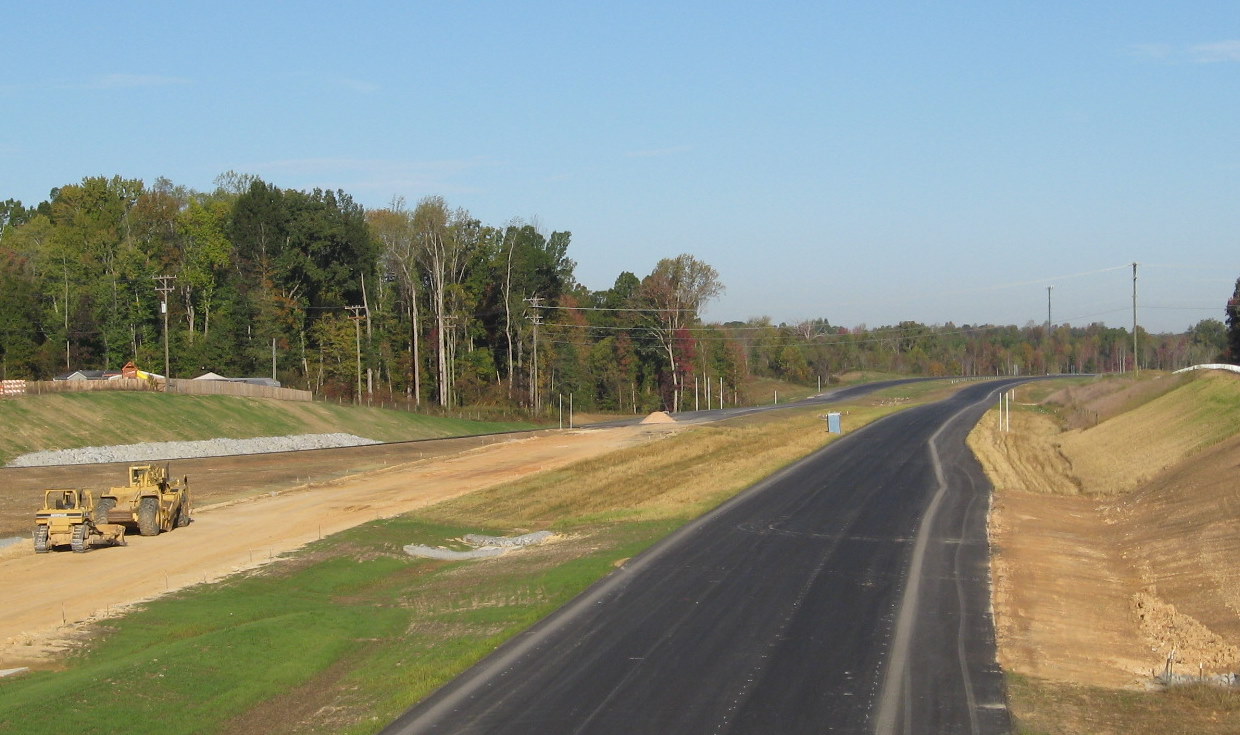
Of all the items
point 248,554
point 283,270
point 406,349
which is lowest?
point 248,554

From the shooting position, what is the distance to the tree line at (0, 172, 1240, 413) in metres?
118

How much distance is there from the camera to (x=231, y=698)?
19.5 meters

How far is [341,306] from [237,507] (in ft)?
278

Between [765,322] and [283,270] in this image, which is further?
[765,322]

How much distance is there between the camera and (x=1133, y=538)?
113 ft

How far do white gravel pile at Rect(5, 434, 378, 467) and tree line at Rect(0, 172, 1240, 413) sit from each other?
32.2 meters

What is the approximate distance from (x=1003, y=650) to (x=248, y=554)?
78.3 ft

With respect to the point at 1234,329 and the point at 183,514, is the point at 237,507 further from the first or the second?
the point at 1234,329

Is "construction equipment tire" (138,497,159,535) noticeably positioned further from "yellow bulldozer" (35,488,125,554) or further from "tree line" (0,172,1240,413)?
"tree line" (0,172,1240,413)

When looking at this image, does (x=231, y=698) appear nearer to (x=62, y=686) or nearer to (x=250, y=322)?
(x=62, y=686)

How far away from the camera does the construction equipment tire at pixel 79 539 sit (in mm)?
35406

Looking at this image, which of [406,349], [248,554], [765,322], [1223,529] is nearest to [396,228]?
[406,349]

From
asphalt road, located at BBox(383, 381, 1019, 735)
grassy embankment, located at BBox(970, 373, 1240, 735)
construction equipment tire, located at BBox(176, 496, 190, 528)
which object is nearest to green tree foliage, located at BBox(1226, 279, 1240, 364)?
grassy embankment, located at BBox(970, 373, 1240, 735)

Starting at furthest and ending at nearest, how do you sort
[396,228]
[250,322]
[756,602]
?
[396,228] → [250,322] → [756,602]
